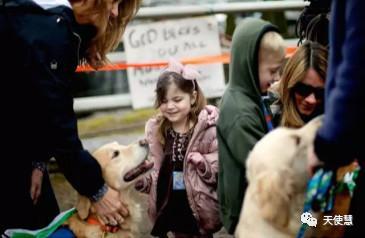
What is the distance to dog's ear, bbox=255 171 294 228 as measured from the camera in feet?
8.05

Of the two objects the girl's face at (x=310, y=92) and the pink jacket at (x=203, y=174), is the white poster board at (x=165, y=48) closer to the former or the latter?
the pink jacket at (x=203, y=174)

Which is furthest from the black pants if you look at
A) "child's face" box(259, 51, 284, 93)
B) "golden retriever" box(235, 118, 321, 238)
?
"child's face" box(259, 51, 284, 93)

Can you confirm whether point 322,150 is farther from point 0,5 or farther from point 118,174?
point 0,5

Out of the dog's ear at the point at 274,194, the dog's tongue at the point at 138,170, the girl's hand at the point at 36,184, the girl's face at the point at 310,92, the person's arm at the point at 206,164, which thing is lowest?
the person's arm at the point at 206,164

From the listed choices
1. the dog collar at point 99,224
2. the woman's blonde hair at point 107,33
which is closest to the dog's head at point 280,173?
the dog collar at point 99,224

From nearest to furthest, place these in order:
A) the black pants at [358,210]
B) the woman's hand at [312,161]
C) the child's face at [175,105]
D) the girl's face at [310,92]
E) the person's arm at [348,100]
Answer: the person's arm at [348,100] → the woman's hand at [312,161] → the black pants at [358,210] → the girl's face at [310,92] → the child's face at [175,105]

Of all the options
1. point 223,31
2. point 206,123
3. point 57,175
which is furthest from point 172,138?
point 223,31

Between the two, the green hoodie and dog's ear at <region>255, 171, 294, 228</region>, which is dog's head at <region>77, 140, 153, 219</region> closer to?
the green hoodie

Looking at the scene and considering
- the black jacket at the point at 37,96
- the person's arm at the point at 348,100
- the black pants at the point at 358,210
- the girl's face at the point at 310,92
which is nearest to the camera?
the person's arm at the point at 348,100

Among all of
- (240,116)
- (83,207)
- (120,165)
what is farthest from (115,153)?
(240,116)

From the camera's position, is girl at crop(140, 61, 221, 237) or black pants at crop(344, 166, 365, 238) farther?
girl at crop(140, 61, 221, 237)

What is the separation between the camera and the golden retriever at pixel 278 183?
97.2 inches

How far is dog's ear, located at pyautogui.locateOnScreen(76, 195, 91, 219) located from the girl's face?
1.09 meters

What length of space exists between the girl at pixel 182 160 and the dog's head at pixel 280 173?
44.5 inches
